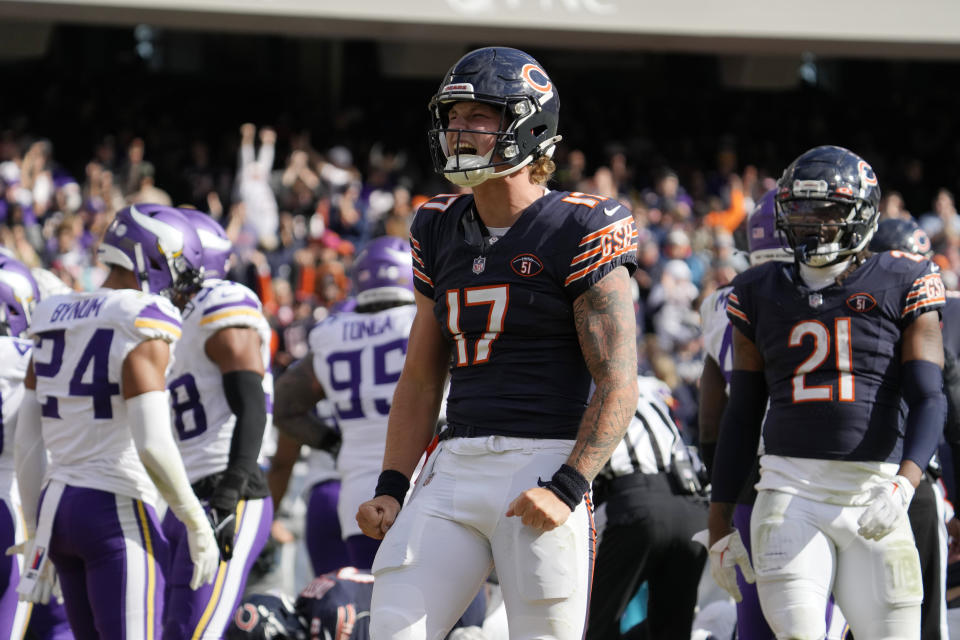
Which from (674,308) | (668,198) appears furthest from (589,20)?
(674,308)

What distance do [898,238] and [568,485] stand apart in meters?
2.56

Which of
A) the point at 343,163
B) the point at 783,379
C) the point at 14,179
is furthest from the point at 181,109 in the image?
the point at 783,379

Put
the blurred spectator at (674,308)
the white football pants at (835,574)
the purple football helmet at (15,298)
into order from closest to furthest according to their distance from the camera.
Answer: the white football pants at (835,574)
the purple football helmet at (15,298)
the blurred spectator at (674,308)

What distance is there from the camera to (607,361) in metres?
3.11

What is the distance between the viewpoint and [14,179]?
13.6 meters

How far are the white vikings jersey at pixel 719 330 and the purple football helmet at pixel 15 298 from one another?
2622mm

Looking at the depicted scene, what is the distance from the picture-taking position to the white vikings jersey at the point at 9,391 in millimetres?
4832

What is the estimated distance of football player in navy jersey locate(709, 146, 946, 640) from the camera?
12.2 feet

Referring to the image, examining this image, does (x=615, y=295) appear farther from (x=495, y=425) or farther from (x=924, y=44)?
(x=924, y=44)

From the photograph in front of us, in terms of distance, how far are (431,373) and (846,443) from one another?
1.26 m

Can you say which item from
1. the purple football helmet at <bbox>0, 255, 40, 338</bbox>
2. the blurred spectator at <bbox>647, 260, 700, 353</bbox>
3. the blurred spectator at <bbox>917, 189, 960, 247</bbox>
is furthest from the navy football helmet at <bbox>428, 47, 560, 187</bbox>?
the blurred spectator at <bbox>917, 189, 960, 247</bbox>

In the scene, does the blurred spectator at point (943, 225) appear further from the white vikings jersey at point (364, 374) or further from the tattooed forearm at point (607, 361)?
the tattooed forearm at point (607, 361)

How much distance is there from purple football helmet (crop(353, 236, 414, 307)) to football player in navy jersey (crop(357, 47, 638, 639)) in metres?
2.39

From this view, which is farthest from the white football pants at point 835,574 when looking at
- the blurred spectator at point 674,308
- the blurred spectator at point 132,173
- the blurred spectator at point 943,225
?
the blurred spectator at point 132,173
